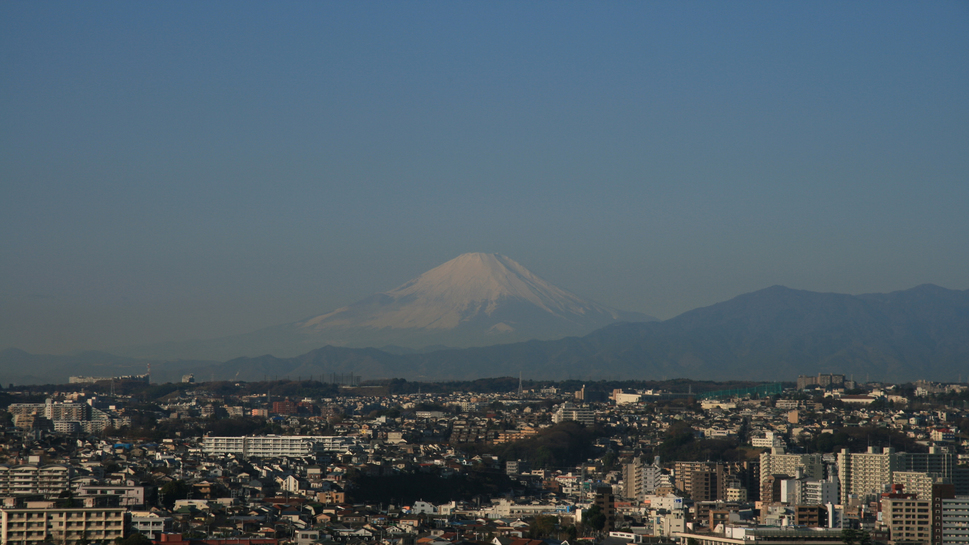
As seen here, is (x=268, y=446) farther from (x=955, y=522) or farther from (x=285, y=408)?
(x=285, y=408)

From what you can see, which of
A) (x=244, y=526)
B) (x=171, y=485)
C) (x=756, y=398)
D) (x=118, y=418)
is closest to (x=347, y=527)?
(x=244, y=526)

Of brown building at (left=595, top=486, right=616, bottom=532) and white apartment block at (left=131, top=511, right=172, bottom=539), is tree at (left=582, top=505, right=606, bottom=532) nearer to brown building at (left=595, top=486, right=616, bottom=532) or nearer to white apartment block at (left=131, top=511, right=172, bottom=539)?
brown building at (left=595, top=486, right=616, bottom=532)

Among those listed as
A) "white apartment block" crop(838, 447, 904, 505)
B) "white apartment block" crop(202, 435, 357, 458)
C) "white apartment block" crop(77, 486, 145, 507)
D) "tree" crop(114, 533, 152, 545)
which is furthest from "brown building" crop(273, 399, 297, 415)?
"tree" crop(114, 533, 152, 545)

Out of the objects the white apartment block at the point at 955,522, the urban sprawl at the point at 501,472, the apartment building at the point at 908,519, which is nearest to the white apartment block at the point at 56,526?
the urban sprawl at the point at 501,472

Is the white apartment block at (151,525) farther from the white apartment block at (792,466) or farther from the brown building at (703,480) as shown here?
the white apartment block at (792,466)

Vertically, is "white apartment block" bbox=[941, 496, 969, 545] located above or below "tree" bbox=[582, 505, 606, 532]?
above
